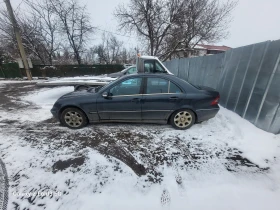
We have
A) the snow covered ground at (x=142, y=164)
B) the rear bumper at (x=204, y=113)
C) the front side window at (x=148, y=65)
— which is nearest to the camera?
the snow covered ground at (x=142, y=164)

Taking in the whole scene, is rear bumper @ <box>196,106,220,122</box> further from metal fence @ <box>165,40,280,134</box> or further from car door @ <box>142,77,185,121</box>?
metal fence @ <box>165,40,280,134</box>

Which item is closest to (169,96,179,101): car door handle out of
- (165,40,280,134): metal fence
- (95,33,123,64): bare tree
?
(165,40,280,134): metal fence

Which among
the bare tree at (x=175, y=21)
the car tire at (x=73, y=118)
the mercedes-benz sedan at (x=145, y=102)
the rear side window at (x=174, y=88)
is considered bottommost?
the car tire at (x=73, y=118)

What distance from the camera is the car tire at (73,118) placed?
3.40m

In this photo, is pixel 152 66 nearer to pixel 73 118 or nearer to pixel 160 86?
pixel 160 86

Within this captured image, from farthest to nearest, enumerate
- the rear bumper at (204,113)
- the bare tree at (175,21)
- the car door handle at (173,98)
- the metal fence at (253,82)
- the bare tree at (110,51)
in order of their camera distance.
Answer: the bare tree at (110,51)
the bare tree at (175,21)
the rear bumper at (204,113)
the car door handle at (173,98)
the metal fence at (253,82)

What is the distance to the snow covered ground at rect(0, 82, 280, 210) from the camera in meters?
1.76

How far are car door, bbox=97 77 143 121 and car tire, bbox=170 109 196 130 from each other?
91 cm

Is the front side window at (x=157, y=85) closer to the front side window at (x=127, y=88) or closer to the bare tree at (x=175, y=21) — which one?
the front side window at (x=127, y=88)

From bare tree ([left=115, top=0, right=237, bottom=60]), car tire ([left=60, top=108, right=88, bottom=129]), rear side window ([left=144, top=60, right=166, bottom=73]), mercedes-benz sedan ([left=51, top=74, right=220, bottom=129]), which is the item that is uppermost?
bare tree ([left=115, top=0, right=237, bottom=60])

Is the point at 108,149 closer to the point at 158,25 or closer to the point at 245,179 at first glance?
the point at 245,179

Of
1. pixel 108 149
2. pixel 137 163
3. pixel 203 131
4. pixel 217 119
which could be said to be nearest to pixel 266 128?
pixel 217 119

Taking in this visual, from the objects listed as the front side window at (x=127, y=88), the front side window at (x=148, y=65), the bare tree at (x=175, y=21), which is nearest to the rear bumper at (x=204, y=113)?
the front side window at (x=127, y=88)

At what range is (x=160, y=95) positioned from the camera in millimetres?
3221
